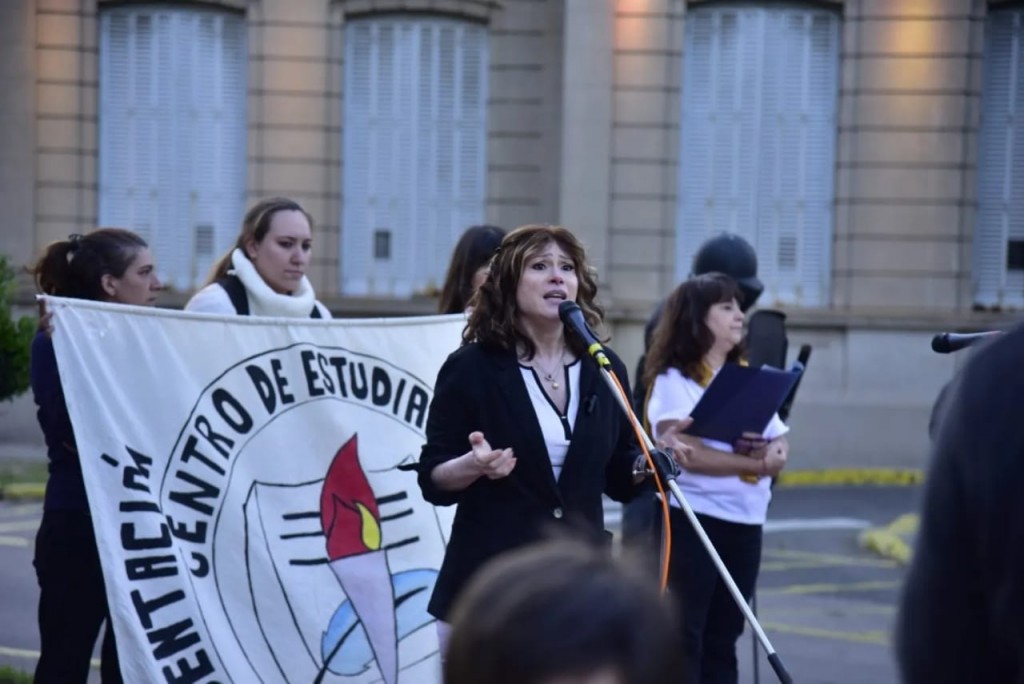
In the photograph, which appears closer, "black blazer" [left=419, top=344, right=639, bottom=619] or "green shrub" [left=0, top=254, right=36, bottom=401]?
"black blazer" [left=419, top=344, right=639, bottom=619]

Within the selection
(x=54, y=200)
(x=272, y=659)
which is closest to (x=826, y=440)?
(x=54, y=200)

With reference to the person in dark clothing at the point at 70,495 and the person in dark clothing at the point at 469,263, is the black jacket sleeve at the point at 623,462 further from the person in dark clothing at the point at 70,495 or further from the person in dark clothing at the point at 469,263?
the person in dark clothing at the point at 70,495

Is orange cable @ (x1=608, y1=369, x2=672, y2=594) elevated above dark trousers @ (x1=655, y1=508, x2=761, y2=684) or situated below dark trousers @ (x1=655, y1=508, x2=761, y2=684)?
above

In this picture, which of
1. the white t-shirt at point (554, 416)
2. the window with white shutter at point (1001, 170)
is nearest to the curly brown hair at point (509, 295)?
the white t-shirt at point (554, 416)

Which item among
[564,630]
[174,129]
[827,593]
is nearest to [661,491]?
[564,630]

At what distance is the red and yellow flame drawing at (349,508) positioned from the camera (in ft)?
17.0

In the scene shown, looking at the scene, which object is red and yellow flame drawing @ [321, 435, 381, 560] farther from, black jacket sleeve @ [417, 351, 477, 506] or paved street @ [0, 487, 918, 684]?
paved street @ [0, 487, 918, 684]

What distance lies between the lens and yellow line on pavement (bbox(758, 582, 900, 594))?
9.95m

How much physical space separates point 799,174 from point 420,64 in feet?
14.0

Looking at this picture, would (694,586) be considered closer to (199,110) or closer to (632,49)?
(632,49)

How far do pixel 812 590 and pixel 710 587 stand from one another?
454cm

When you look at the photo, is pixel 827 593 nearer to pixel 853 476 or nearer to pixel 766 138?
pixel 853 476

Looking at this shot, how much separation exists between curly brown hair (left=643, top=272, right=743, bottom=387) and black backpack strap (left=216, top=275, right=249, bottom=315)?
64.6 inches

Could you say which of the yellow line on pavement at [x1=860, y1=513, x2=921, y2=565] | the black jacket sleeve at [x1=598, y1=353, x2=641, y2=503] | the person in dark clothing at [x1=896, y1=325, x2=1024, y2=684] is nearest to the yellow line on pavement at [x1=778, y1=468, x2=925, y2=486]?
the yellow line on pavement at [x1=860, y1=513, x2=921, y2=565]
